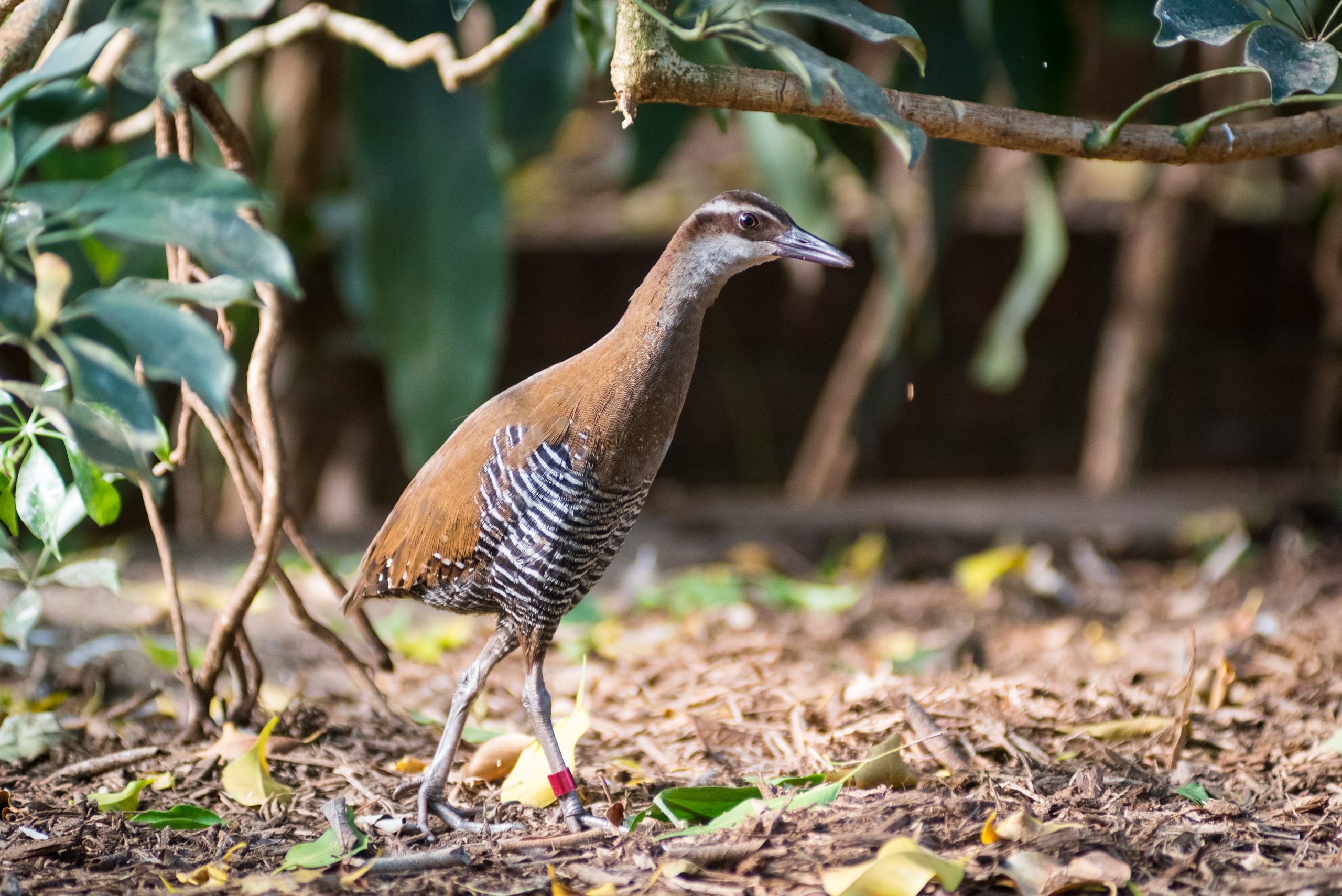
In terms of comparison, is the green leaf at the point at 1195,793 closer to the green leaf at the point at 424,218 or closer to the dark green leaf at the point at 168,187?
the dark green leaf at the point at 168,187

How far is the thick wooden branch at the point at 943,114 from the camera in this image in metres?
1.86

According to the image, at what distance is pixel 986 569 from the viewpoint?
4.23 metres

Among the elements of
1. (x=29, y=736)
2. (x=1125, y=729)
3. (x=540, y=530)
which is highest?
(x=540, y=530)

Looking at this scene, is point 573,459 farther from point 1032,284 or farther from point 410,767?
point 1032,284

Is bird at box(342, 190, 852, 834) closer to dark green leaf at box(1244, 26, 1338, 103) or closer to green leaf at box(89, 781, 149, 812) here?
green leaf at box(89, 781, 149, 812)

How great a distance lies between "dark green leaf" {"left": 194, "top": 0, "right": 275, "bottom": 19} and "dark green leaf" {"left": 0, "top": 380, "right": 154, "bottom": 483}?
54cm

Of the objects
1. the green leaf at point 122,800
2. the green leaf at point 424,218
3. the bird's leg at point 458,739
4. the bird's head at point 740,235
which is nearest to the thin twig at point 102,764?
the green leaf at point 122,800

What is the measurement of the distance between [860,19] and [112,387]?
1143mm

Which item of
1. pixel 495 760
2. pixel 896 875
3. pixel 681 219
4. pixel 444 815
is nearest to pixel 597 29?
pixel 495 760

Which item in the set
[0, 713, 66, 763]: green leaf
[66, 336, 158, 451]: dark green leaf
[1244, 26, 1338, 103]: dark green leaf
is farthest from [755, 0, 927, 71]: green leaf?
[0, 713, 66, 763]: green leaf

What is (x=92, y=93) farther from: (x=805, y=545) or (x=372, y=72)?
(x=805, y=545)

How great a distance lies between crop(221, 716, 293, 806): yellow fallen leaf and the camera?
7.14 feet

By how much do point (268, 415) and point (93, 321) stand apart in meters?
1.45

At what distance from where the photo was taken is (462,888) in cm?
177
